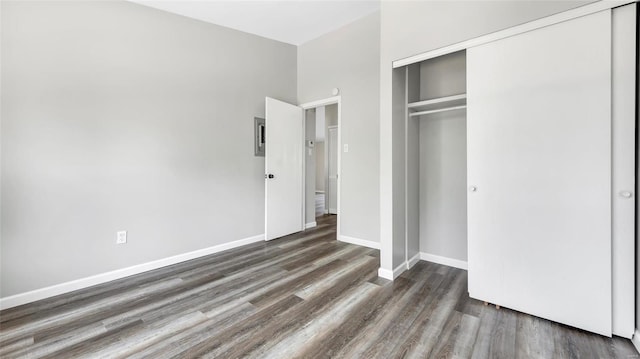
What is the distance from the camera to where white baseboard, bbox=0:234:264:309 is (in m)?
2.12

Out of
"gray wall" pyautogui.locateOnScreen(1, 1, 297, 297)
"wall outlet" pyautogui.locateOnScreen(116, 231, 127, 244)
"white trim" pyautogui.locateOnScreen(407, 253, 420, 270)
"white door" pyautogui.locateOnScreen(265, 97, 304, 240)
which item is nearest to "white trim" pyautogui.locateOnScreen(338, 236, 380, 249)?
"white trim" pyautogui.locateOnScreen(407, 253, 420, 270)

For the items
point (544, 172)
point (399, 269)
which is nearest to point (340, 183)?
point (399, 269)

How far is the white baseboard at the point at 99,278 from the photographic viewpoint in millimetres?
2119

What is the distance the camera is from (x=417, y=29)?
225 cm

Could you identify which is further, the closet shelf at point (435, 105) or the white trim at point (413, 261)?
the white trim at point (413, 261)

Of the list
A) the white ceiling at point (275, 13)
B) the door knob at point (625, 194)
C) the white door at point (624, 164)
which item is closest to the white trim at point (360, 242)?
the white door at point (624, 164)

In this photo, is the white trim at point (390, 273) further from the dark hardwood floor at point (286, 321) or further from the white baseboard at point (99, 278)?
the white baseboard at point (99, 278)

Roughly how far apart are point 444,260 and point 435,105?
162 cm

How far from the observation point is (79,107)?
237cm

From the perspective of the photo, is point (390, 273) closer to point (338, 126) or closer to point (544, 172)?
point (544, 172)

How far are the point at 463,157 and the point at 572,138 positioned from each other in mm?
1036

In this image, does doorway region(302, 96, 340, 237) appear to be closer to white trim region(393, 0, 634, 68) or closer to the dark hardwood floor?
the dark hardwood floor

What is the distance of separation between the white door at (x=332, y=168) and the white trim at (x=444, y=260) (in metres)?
3.08

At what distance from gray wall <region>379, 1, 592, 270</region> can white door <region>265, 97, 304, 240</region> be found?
1756mm
